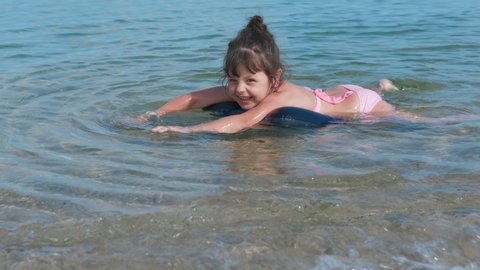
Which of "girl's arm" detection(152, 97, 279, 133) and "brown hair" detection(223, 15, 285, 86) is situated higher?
"brown hair" detection(223, 15, 285, 86)

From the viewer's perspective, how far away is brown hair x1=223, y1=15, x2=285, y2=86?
523 cm

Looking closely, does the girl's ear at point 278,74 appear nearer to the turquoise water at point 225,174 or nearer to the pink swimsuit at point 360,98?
the pink swimsuit at point 360,98

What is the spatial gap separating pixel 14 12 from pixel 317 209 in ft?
36.6

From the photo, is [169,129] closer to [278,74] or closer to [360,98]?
[278,74]

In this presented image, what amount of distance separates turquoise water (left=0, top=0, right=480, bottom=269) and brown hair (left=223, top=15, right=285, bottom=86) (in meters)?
0.48

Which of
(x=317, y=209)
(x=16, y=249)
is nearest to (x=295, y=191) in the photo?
(x=317, y=209)

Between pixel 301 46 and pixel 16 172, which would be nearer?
pixel 16 172

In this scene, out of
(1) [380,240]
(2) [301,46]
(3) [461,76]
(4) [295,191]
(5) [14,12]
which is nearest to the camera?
(1) [380,240]

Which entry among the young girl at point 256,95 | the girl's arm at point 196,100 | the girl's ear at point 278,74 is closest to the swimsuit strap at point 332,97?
the young girl at point 256,95

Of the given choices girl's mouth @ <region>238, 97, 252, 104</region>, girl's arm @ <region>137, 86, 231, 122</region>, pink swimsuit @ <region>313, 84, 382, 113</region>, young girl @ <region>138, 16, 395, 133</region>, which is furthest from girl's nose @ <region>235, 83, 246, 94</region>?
pink swimsuit @ <region>313, 84, 382, 113</region>

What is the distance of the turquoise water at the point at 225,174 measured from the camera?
2984 mm

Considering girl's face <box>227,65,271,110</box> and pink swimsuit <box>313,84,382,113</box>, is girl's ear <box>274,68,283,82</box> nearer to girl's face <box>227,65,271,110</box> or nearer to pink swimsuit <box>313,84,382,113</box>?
girl's face <box>227,65,271,110</box>

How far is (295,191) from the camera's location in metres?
3.64

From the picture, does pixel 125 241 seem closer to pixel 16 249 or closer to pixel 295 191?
pixel 16 249
